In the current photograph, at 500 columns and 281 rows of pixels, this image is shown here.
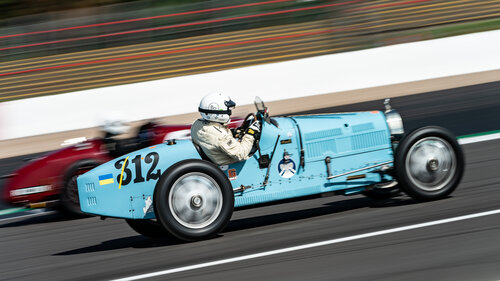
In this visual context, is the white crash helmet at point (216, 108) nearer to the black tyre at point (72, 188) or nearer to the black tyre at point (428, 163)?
the black tyre at point (428, 163)

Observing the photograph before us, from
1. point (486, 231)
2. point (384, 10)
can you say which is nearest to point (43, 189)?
point (486, 231)

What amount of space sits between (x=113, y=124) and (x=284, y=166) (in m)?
3.29

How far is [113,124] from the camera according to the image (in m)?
9.37

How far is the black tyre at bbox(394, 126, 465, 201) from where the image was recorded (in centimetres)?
693

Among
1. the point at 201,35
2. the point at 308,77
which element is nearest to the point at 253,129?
the point at 308,77

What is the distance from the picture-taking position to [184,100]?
16.2m

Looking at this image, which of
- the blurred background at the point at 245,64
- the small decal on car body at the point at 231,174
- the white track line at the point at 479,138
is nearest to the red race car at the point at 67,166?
the blurred background at the point at 245,64

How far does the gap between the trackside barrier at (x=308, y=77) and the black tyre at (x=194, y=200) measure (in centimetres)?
953

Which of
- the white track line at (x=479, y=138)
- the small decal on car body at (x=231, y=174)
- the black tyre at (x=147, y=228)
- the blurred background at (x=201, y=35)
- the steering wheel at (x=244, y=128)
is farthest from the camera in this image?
the blurred background at (x=201, y=35)

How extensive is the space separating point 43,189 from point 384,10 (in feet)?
36.4

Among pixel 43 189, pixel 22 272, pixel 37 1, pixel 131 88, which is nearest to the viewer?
pixel 22 272

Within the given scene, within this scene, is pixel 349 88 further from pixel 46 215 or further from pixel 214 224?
pixel 214 224

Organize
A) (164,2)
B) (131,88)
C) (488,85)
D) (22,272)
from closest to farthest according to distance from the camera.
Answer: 1. (22,272)
2. (488,85)
3. (131,88)
4. (164,2)

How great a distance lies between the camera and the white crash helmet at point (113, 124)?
368 inches
